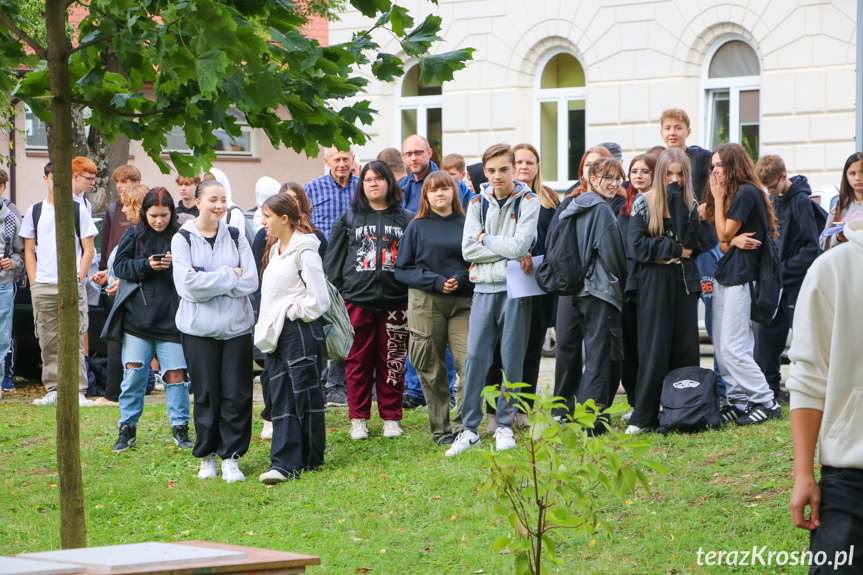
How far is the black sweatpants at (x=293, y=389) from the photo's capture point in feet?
24.7

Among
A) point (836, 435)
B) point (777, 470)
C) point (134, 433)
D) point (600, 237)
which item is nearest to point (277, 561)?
point (836, 435)

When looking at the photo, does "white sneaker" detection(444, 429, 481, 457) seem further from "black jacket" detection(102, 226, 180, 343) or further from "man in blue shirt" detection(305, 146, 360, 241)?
"man in blue shirt" detection(305, 146, 360, 241)

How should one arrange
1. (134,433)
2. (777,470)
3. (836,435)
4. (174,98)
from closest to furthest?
(836,435) < (174,98) < (777,470) < (134,433)

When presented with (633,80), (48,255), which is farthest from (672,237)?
(633,80)

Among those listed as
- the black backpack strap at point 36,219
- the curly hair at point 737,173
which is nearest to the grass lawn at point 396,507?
the curly hair at point 737,173

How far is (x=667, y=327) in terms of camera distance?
8000 mm

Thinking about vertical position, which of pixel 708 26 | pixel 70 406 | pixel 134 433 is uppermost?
pixel 708 26

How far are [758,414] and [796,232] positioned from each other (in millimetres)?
2034

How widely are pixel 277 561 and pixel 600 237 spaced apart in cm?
503

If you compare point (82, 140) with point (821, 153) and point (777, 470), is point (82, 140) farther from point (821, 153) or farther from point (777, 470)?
point (777, 470)

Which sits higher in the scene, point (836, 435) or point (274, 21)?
point (274, 21)

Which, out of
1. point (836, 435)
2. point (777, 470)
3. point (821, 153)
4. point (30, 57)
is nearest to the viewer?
point (836, 435)

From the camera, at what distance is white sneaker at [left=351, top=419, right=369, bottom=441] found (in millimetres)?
8711

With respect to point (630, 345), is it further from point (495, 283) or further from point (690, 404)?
point (495, 283)
